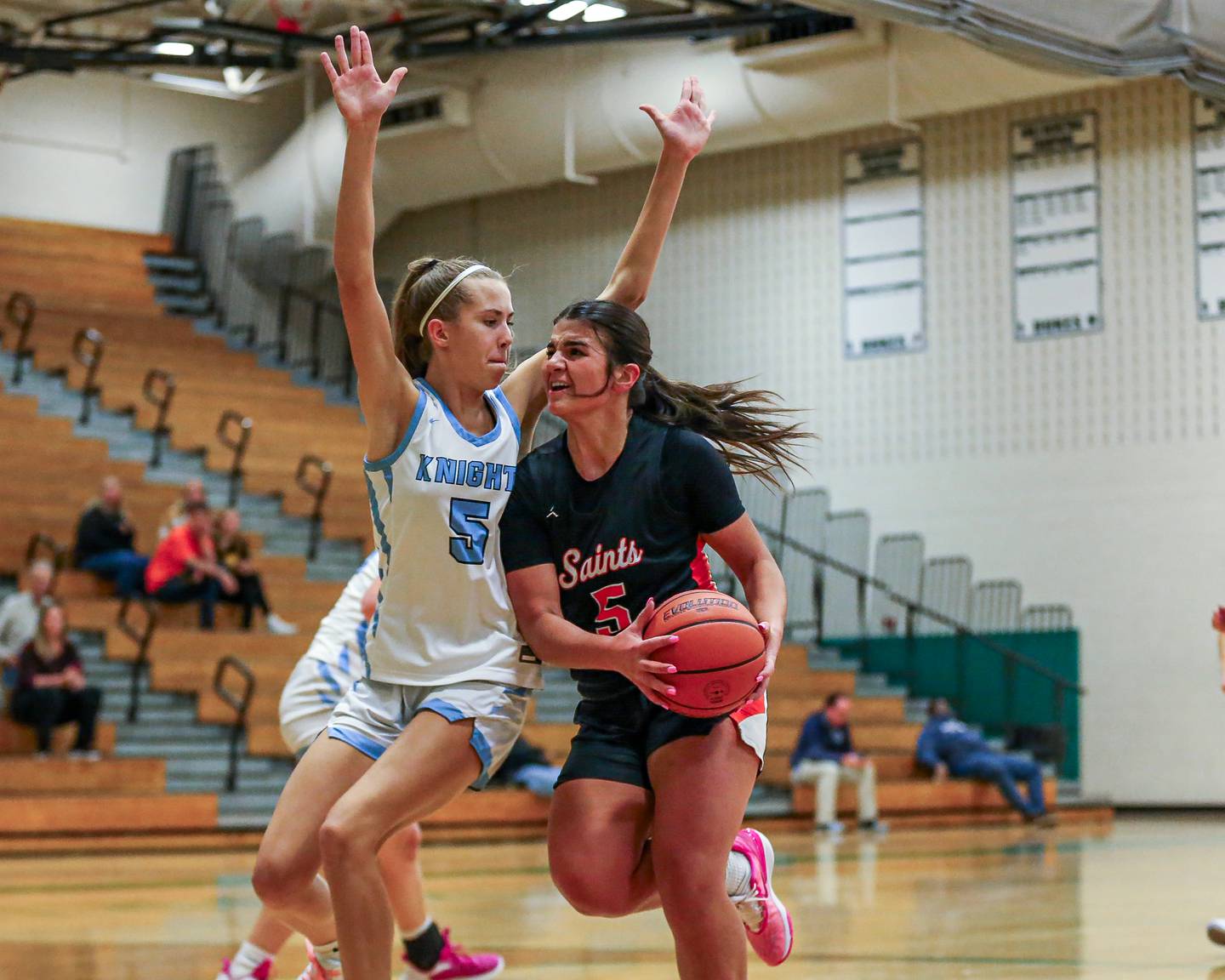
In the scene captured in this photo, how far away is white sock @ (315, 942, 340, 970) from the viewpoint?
4.70 m

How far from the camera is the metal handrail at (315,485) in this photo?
55.3 feet

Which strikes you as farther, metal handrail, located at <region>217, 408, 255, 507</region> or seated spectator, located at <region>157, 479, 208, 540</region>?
metal handrail, located at <region>217, 408, 255, 507</region>

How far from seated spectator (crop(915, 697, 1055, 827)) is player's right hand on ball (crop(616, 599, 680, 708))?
12.1 m

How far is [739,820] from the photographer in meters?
4.30

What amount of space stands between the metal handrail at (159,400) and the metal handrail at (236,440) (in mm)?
544

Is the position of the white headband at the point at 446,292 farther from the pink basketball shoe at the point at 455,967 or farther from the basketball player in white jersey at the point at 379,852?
the pink basketball shoe at the point at 455,967

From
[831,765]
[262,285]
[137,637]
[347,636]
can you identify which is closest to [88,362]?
[262,285]

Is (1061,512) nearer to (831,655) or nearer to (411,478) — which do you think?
(831,655)

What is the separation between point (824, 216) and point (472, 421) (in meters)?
15.5

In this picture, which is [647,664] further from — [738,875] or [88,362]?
[88,362]

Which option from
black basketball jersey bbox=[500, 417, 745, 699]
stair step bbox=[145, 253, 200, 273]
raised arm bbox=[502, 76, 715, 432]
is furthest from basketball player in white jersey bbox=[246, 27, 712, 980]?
stair step bbox=[145, 253, 200, 273]

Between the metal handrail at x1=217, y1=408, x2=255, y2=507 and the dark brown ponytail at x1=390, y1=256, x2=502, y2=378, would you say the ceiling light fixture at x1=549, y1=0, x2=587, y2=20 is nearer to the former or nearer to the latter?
the metal handrail at x1=217, y1=408, x2=255, y2=507

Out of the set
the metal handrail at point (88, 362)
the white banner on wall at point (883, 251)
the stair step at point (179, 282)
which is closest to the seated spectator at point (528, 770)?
the metal handrail at point (88, 362)

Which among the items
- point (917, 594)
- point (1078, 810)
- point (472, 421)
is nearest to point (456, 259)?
point (472, 421)
